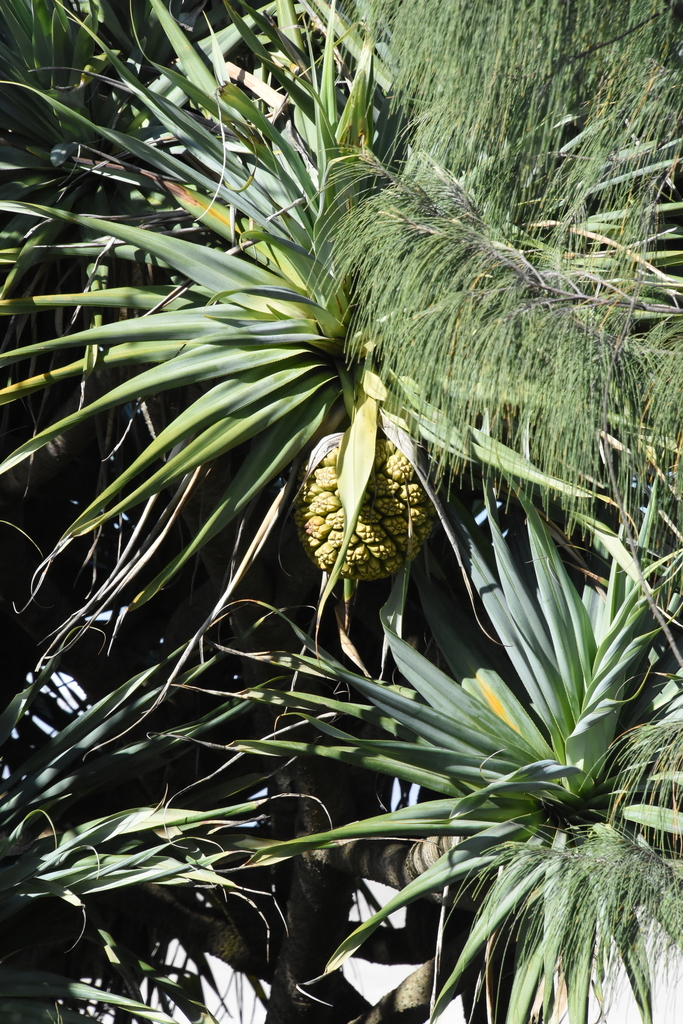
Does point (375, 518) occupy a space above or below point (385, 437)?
below

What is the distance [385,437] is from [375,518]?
0.56 ft

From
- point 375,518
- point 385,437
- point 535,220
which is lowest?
point 375,518

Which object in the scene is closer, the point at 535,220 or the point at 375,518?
the point at 535,220

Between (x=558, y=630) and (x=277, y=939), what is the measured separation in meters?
1.90

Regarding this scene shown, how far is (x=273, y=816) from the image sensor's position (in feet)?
9.80

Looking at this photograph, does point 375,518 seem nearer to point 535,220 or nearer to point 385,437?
point 385,437

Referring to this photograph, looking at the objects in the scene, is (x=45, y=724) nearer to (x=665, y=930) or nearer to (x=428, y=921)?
(x=428, y=921)

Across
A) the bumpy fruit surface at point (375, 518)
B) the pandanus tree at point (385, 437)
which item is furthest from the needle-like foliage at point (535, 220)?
the bumpy fruit surface at point (375, 518)

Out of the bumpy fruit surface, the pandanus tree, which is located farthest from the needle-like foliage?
the bumpy fruit surface

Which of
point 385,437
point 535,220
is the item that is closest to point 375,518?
point 385,437

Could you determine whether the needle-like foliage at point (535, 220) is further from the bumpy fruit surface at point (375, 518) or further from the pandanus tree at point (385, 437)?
the bumpy fruit surface at point (375, 518)

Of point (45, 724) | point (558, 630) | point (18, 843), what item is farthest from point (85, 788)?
point (558, 630)

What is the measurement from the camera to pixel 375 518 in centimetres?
171

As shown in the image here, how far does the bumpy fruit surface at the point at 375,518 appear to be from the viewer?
171cm
